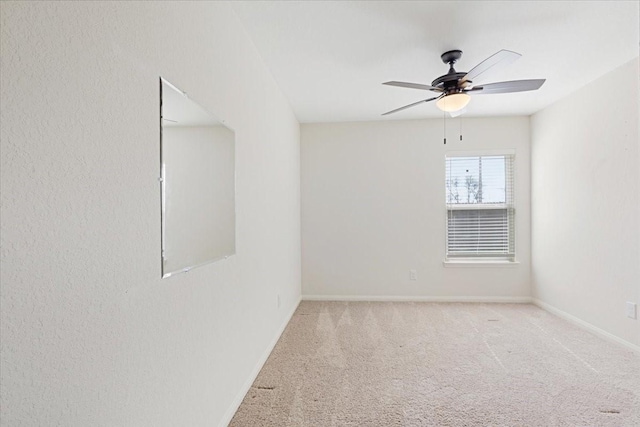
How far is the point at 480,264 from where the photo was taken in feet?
15.4

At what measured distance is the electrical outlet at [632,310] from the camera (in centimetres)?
300

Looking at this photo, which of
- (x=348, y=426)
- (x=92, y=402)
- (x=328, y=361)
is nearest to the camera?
(x=92, y=402)

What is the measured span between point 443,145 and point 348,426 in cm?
372

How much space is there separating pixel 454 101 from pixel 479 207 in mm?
2392

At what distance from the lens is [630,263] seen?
10.0 feet

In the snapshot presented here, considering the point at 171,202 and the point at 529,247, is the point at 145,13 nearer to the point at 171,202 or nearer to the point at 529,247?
the point at 171,202

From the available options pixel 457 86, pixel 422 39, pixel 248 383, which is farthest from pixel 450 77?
pixel 248 383

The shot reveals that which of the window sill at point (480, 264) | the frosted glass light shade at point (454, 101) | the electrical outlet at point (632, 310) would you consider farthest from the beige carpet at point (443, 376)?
the frosted glass light shade at point (454, 101)

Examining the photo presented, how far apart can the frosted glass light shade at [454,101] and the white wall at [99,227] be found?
169cm

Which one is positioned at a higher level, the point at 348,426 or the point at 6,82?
the point at 6,82

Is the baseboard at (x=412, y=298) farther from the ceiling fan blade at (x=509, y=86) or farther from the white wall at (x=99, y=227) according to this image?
the white wall at (x=99, y=227)

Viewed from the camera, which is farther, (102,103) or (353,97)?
(353,97)

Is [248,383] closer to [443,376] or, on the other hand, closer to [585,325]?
[443,376]

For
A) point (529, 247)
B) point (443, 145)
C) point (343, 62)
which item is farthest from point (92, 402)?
point (529, 247)
